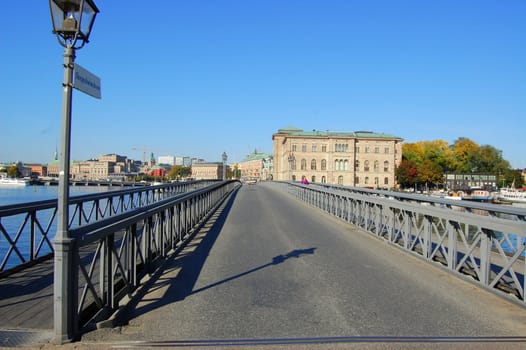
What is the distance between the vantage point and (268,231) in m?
14.4

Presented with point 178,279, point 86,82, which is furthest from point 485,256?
point 86,82

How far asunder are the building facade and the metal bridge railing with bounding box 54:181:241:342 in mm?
111248

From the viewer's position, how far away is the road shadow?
6.02m

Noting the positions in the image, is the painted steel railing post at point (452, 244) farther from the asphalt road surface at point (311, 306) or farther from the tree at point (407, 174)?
the tree at point (407, 174)

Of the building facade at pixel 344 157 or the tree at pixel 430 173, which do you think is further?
the building facade at pixel 344 157

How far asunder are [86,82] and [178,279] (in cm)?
386

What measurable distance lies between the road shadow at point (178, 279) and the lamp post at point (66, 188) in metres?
0.77

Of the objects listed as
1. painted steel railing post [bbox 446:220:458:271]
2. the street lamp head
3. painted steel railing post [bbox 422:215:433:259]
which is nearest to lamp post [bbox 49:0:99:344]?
the street lamp head

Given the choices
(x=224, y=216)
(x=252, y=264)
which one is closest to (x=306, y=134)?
(x=224, y=216)

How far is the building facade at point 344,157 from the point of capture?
12350 centimetres

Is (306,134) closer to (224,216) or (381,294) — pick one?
(224,216)

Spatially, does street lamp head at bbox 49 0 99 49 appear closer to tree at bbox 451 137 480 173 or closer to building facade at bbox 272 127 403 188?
building facade at bbox 272 127 403 188

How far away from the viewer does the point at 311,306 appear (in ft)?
20.0

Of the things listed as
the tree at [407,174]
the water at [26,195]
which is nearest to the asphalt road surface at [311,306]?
the water at [26,195]
